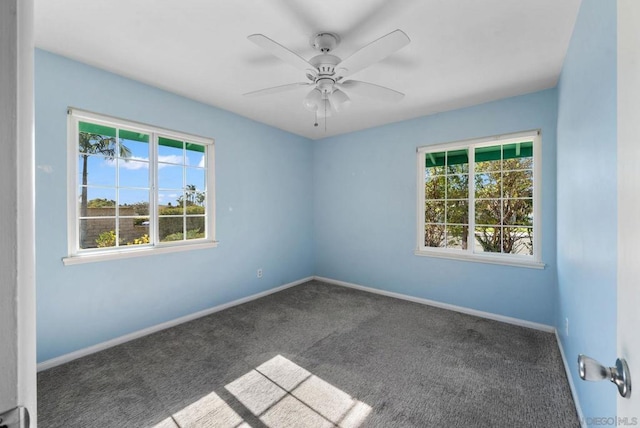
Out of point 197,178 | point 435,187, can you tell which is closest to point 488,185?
point 435,187

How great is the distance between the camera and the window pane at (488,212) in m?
3.45

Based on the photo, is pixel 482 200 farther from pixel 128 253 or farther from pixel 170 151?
pixel 128 253

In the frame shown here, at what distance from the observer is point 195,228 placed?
3.47 meters

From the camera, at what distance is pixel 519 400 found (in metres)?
1.95

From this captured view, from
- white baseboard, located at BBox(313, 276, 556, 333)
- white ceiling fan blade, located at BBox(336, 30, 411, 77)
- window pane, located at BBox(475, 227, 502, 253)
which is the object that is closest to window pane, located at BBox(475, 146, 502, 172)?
window pane, located at BBox(475, 227, 502, 253)

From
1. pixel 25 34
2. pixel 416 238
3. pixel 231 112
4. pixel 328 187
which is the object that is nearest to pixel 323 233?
pixel 328 187

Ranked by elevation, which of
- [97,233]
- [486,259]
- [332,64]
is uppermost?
[332,64]

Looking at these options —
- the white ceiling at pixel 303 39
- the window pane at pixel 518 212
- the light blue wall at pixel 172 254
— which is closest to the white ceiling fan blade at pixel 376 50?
the white ceiling at pixel 303 39

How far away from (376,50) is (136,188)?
265 cm

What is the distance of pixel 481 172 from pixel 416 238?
3.79 ft

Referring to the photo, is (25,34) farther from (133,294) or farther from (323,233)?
(323,233)

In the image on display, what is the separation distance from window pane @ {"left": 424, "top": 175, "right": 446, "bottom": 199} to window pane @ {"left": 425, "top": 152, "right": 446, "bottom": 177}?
71 mm

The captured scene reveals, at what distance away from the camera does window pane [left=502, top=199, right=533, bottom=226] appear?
324cm

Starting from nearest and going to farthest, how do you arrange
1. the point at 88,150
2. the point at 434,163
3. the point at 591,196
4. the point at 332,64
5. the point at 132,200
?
the point at 591,196, the point at 332,64, the point at 88,150, the point at 132,200, the point at 434,163
